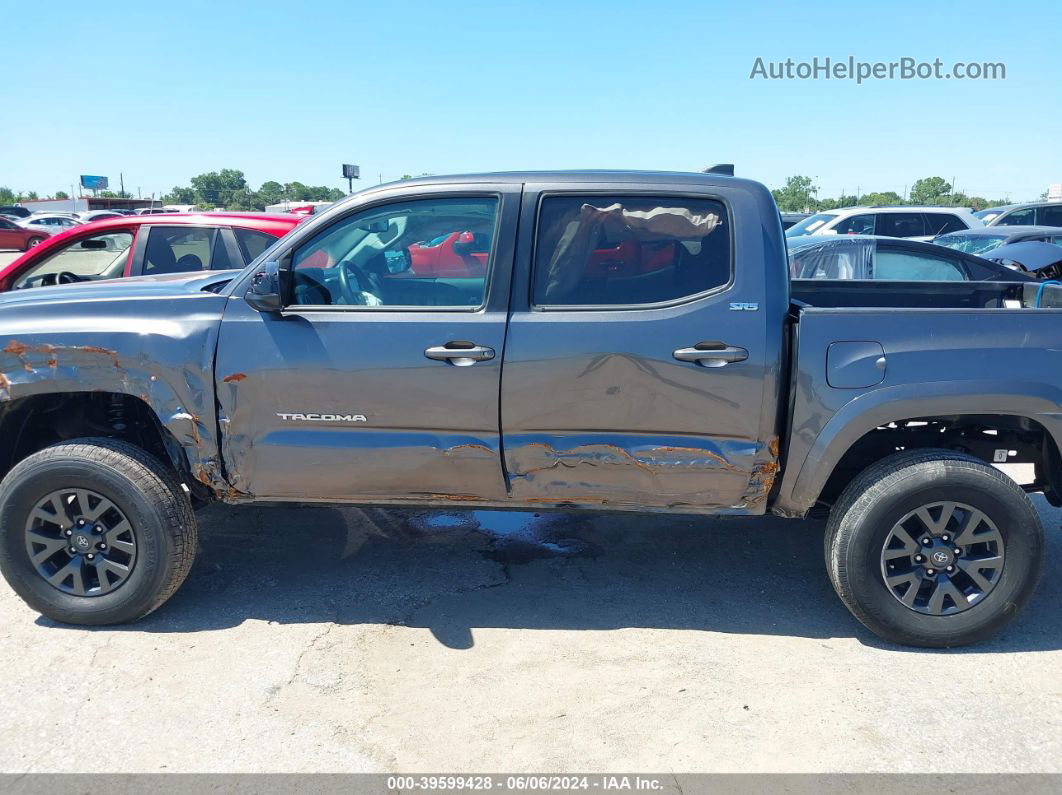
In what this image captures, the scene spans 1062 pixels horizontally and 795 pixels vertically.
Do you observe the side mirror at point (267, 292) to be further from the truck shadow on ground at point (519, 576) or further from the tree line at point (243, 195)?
the tree line at point (243, 195)

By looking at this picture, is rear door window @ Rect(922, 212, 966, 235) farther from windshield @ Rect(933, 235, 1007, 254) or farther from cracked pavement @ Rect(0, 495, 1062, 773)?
cracked pavement @ Rect(0, 495, 1062, 773)

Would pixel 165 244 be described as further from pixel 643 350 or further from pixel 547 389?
pixel 643 350

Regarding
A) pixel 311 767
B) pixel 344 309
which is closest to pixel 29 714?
pixel 311 767

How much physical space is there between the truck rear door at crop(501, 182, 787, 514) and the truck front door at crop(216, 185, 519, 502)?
0.46 feet

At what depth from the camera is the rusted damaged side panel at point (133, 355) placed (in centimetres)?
373

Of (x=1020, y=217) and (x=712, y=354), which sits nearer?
(x=712, y=354)

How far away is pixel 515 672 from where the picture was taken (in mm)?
3523

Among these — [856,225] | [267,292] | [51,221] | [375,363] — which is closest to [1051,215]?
[856,225]

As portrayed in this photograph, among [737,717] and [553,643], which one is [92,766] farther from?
[737,717]

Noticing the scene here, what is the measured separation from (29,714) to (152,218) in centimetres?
472

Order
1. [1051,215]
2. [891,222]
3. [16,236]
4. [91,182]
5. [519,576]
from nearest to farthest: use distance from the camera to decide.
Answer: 1. [519,576]
2. [891,222]
3. [1051,215]
4. [16,236]
5. [91,182]

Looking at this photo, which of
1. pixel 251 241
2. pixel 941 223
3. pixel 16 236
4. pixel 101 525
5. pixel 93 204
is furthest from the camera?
pixel 93 204

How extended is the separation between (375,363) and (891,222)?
44.1ft

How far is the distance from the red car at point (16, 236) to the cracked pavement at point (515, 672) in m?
31.5
